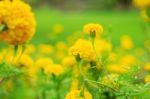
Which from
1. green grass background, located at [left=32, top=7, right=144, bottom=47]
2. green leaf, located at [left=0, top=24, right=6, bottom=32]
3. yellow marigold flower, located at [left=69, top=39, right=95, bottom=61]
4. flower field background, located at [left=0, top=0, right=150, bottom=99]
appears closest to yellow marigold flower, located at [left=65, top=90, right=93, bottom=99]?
flower field background, located at [left=0, top=0, right=150, bottom=99]

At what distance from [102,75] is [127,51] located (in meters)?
3.99

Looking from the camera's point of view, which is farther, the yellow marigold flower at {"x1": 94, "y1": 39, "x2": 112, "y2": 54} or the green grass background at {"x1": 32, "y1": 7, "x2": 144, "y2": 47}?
the green grass background at {"x1": 32, "y1": 7, "x2": 144, "y2": 47}

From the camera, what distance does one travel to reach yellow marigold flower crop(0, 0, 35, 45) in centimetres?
227

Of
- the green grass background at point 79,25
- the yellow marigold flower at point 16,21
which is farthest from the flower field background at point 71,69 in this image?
the green grass background at point 79,25

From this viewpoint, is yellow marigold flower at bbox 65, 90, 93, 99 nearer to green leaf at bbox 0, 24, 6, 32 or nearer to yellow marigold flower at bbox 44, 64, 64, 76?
green leaf at bbox 0, 24, 6, 32

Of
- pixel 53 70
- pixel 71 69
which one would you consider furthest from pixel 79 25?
pixel 53 70

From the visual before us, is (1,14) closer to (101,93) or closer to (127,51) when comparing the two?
(101,93)

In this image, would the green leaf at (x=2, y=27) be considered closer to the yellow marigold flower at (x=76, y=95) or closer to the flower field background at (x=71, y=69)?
the flower field background at (x=71, y=69)

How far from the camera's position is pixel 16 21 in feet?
7.46

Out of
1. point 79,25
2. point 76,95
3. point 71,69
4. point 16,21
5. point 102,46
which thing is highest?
point 16,21

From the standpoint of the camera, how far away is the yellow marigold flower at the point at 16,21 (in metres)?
2.27

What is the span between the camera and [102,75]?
7.66 feet

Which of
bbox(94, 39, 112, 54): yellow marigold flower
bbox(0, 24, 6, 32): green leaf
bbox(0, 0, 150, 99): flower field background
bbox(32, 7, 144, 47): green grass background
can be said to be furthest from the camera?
bbox(32, 7, 144, 47): green grass background

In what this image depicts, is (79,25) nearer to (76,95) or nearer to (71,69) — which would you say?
(71,69)
